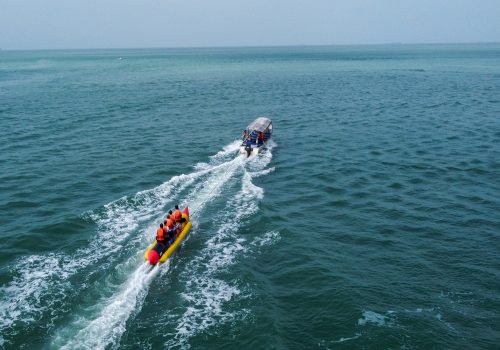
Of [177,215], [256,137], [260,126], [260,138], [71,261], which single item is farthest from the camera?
[260,126]

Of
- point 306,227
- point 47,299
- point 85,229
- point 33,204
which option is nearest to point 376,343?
point 306,227

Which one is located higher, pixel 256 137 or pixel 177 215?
pixel 256 137

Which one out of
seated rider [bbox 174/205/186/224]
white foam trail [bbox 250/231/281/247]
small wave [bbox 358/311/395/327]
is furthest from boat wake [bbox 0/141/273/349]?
small wave [bbox 358/311/395/327]

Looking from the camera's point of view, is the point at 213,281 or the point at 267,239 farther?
the point at 267,239

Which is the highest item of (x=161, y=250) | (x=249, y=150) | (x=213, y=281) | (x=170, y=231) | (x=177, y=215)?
→ (x=249, y=150)

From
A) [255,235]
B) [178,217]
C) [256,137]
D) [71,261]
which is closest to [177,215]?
[178,217]

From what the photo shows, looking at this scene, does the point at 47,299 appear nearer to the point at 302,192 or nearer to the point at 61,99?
the point at 302,192

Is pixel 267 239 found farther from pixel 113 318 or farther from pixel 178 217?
pixel 113 318
